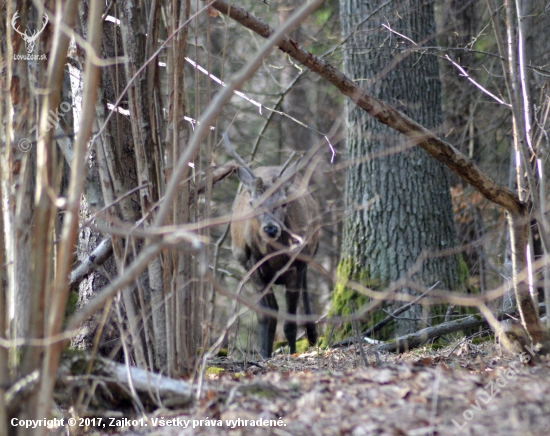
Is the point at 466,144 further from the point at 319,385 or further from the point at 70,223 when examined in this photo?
the point at 70,223

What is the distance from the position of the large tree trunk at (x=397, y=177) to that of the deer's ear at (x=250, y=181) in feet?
4.03

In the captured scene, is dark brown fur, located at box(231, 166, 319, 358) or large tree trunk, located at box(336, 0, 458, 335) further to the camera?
dark brown fur, located at box(231, 166, 319, 358)


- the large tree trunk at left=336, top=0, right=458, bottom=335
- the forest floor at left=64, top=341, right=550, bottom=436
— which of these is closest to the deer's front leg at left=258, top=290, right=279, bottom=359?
the large tree trunk at left=336, top=0, right=458, bottom=335

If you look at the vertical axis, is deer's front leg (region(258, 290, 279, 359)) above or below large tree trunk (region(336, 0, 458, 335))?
below

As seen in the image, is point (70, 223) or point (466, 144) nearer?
point (70, 223)

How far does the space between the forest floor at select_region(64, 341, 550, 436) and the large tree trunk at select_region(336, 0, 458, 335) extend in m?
4.12

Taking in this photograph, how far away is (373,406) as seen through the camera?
115 inches

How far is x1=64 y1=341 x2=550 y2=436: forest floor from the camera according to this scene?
2.68 m

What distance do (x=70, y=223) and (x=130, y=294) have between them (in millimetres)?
1543

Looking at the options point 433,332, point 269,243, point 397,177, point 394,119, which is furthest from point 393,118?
point 269,243

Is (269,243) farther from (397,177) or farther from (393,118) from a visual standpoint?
(393,118)

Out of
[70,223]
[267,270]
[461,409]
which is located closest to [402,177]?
[267,270]

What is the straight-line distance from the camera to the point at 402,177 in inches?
306

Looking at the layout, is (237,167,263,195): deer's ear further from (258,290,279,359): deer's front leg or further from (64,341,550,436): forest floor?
(64,341,550,436): forest floor
